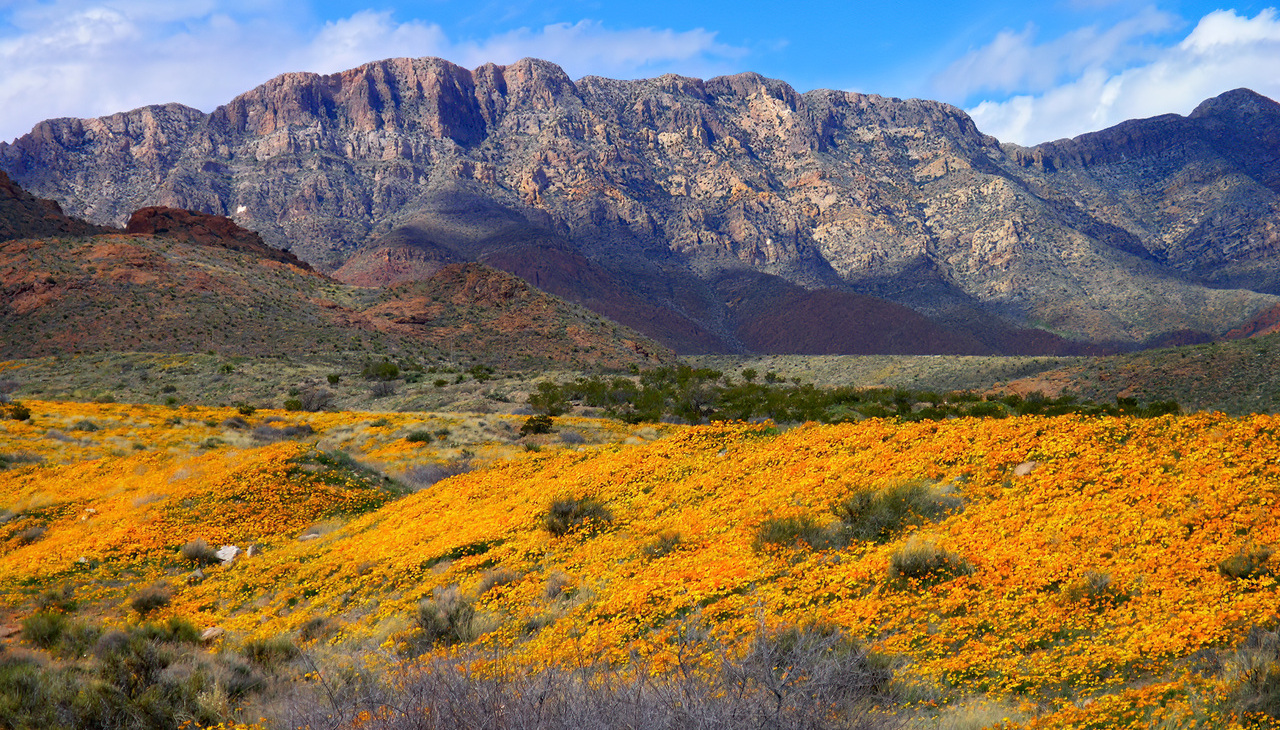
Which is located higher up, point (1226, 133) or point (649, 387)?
point (1226, 133)

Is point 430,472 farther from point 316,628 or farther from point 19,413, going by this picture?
point 19,413

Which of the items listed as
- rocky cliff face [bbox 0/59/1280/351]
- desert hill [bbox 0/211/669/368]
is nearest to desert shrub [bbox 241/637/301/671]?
desert hill [bbox 0/211/669/368]

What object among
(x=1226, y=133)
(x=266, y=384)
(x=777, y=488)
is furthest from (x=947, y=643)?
(x=1226, y=133)

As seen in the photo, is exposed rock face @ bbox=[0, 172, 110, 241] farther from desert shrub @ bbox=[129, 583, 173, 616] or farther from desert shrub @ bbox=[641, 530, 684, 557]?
desert shrub @ bbox=[641, 530, 684, 557]

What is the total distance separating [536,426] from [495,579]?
16.9 meters

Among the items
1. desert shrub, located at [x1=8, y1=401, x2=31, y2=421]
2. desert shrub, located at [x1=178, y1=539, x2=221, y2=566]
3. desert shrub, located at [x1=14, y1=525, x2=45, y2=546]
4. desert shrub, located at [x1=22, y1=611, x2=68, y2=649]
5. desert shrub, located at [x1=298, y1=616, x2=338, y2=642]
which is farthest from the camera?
desert shrub, located at [x1=8, y1=401, x2=31, y2=421]

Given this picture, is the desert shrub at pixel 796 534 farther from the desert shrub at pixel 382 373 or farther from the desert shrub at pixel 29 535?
the desert shrub at pixel 382 373

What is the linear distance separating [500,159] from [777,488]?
184 m

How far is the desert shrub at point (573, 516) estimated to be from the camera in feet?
40.9

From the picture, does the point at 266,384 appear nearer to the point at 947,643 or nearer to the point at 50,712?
the point at 50,712

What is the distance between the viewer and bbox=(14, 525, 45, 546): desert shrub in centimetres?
1552

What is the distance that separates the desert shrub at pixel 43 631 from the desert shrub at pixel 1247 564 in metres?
14.5

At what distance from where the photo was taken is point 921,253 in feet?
528

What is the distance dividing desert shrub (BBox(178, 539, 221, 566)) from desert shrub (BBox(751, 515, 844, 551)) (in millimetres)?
12017
